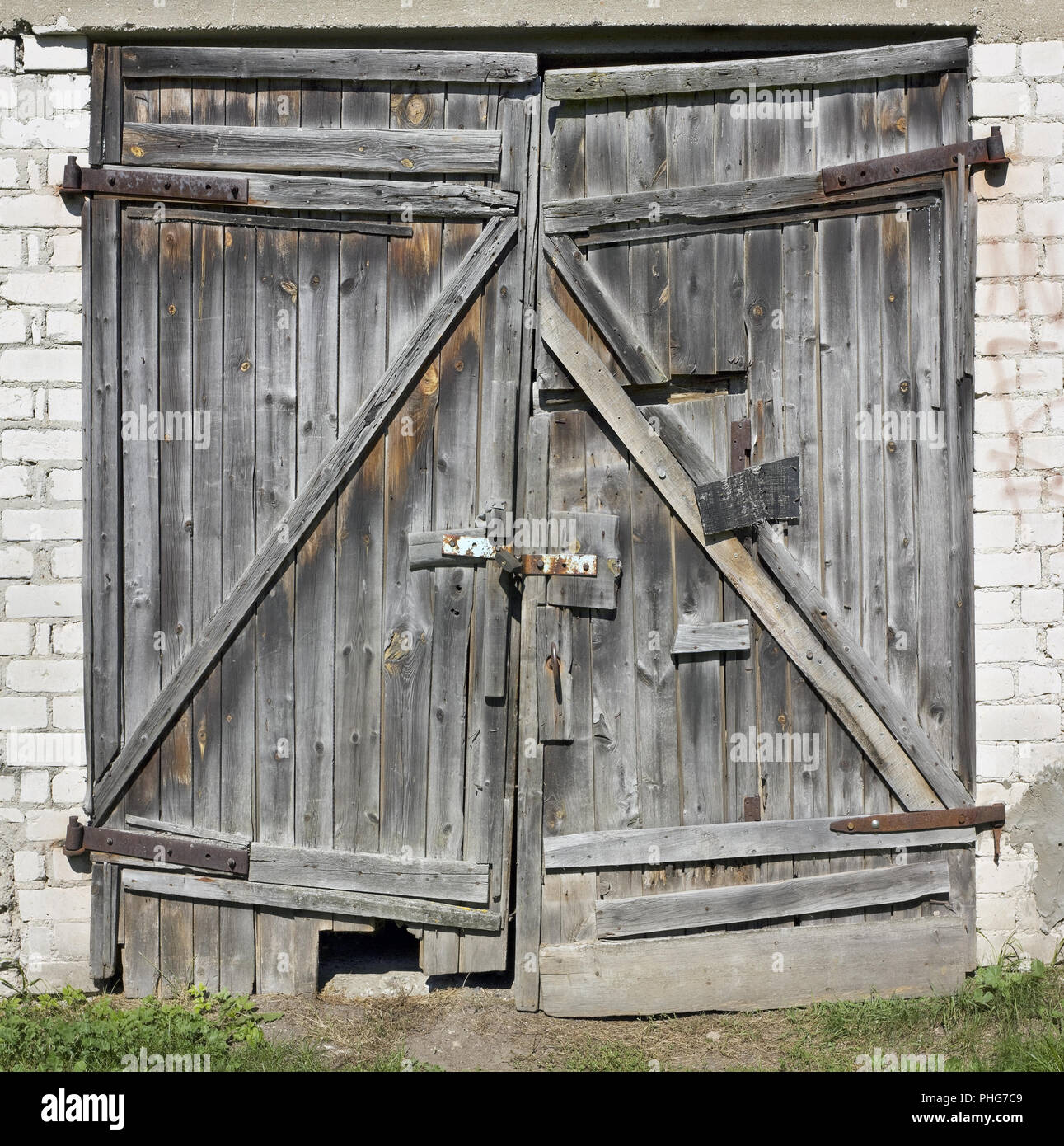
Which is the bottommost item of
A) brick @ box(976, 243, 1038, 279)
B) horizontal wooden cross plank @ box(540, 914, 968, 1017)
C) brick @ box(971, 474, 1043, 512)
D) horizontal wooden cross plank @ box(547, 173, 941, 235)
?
horizontal wooden cross plank @ box(540, 914, 968, 1017)

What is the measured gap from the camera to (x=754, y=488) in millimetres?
3611

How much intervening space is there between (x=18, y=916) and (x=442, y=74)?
3665 mm

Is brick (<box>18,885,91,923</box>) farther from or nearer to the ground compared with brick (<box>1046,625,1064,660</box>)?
nearer to the ground

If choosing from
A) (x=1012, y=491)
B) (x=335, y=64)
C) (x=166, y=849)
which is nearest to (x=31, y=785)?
(x=166, y=849)

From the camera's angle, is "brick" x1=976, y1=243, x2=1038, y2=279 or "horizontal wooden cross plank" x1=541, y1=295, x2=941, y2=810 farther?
"horizontal wooden cross plank" x1=541, y1=295, x2=941, y2=810

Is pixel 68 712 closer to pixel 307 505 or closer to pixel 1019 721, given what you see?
pixel 307 505

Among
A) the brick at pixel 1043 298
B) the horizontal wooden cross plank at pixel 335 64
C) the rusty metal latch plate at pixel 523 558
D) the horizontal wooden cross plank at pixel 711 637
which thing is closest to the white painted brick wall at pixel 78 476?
the brick at pixel 1043 298

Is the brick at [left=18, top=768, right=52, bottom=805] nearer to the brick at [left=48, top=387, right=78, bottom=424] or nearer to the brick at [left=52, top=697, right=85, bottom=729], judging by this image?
the brick at [left=52, top=697, right=85, bottom=729]

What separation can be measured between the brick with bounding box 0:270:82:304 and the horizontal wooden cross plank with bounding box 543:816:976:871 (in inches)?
112

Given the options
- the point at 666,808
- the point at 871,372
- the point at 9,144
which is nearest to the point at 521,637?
the point at 666,808

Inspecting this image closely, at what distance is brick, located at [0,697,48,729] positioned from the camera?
3.63 meters

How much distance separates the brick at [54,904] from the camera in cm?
367

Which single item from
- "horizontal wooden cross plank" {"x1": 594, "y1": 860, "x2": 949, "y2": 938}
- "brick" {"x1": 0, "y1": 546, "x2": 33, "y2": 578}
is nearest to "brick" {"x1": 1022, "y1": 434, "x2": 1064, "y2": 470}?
"horizontal wooden cross plank" {"x1": 594, "y1": 860, "x2": 949, "y2": 938}

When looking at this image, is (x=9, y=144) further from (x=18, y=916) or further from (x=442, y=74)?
(x=18, y=916)
